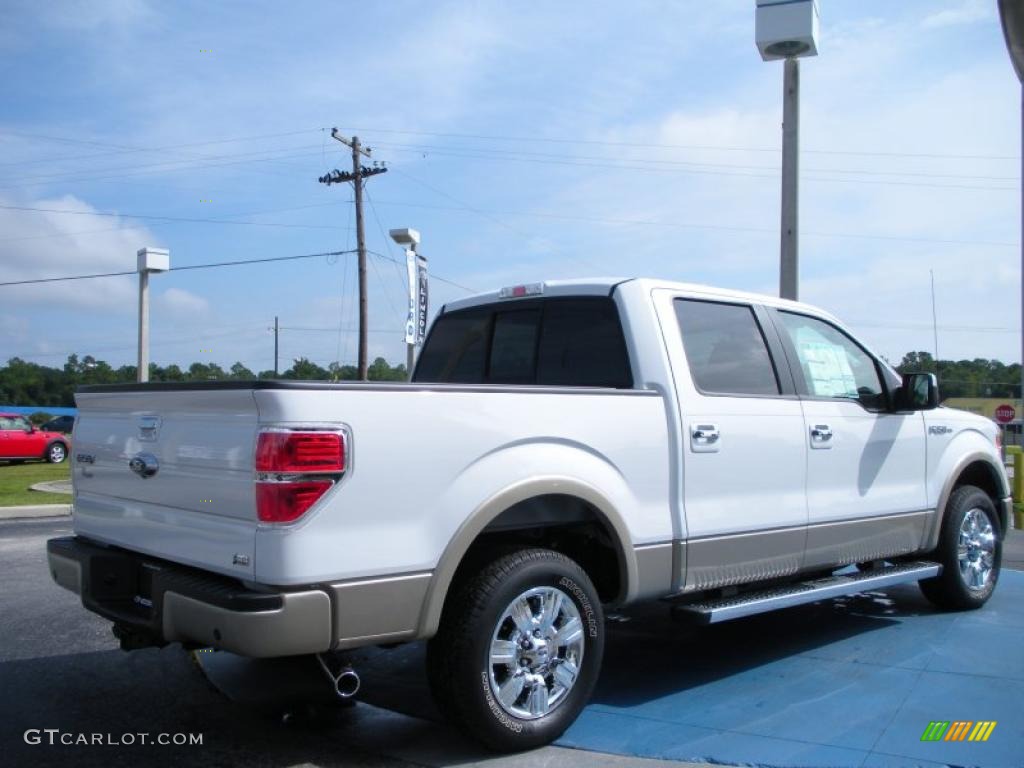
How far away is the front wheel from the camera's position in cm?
2861

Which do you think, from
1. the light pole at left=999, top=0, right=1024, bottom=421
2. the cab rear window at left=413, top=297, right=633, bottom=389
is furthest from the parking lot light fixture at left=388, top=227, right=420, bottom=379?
the light pole at left=999, top=0, right=1024, bottom=421

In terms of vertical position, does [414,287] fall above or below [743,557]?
above

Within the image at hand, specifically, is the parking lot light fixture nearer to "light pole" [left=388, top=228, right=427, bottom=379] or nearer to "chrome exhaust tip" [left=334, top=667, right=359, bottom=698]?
"light pole" [left=388, top=228, right=427, bottom=379]

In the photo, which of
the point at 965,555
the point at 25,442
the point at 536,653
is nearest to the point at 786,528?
the point at 536,653

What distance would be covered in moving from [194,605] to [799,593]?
3165mm

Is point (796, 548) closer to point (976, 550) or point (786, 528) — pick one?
point (786, 528)

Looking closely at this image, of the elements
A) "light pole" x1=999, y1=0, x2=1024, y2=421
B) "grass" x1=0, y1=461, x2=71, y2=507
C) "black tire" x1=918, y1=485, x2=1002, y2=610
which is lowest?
"grass" x1=0, y1=461, x2=71, y2=507

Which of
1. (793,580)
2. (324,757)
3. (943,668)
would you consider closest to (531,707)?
(324,757)

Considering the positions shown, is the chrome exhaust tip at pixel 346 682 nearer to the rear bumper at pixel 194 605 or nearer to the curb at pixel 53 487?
the rear bumper at pixel 194 605

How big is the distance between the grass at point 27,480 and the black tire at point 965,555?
13.3 meters

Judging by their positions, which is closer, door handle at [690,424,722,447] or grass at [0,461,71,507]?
door handle at [690,424,722,447]

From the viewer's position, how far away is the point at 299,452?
10.9 feet

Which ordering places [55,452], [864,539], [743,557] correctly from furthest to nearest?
1. [55,452]
2. [864,539]
3. [743,557]

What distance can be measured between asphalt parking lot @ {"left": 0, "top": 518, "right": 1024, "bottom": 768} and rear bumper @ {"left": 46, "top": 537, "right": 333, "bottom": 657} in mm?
567
